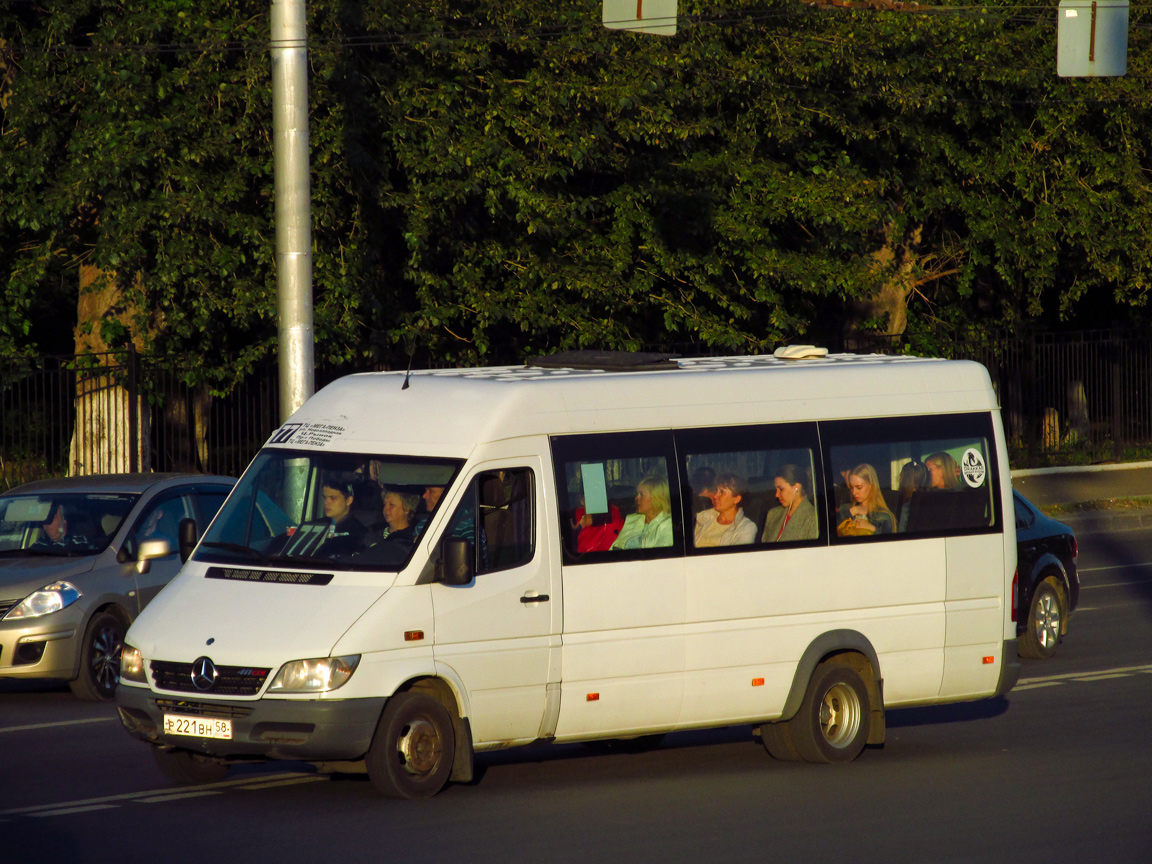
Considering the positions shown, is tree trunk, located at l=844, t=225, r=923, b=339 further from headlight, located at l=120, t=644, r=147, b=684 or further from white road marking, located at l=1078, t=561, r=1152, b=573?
headlight, located at l=120, t=644, r=147, b=684

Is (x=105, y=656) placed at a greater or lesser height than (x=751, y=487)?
lesser

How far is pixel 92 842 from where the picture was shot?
24.6 feet

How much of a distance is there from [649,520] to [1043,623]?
5491mm

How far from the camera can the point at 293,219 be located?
14820 millimetres

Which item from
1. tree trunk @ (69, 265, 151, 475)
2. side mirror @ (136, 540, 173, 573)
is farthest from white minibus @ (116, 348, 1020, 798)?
tree trunk @ (69, 265, 151, 475)

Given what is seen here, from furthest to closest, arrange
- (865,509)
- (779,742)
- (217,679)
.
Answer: (865,509) < (779,742) < (217,679)

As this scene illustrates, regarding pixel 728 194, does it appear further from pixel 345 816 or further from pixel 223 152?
pixel 345 816

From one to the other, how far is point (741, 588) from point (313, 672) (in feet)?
8.00

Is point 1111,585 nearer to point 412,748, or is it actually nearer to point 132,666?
point 412,748

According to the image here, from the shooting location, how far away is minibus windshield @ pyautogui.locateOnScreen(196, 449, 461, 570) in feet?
27.8

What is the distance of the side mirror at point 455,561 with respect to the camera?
820 centimetres

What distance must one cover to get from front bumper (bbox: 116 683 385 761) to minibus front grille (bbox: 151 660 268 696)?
1.9 inches

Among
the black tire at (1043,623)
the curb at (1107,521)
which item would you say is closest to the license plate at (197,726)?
the black tire at (1043,623)

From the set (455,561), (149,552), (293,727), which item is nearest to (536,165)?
(149,552)
